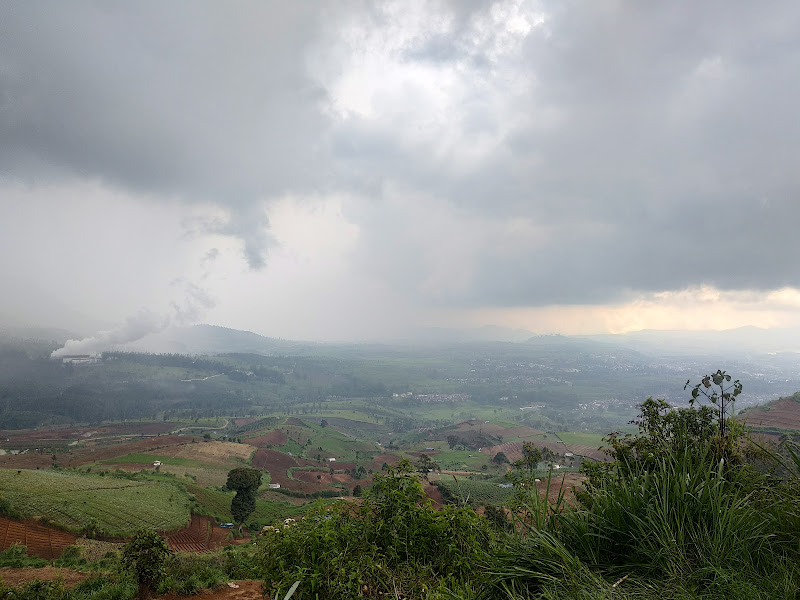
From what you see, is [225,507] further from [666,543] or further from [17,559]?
[666,543]

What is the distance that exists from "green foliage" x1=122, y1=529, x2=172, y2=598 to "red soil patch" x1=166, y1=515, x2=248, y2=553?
18.3 m

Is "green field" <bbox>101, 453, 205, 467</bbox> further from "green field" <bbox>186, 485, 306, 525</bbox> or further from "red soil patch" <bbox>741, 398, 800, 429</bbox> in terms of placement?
"red soil patch" <bbox>741, 398, 800, 429</bbox>

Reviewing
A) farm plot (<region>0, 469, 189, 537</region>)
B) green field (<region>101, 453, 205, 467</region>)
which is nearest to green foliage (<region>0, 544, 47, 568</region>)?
farm plot (<region>0, 469, 189, 537</region>)

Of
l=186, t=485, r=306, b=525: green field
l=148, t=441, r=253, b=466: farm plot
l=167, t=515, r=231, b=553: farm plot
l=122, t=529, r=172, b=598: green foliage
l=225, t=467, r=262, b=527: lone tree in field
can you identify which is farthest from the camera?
l=148, t=441, r=253, b=466: farm plot

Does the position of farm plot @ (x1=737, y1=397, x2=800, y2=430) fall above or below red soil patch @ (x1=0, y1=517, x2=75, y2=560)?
below

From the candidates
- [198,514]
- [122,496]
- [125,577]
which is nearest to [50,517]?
[122,496]

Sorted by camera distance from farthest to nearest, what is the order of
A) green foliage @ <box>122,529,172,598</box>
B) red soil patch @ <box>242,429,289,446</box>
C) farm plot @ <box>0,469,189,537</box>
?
1. red soil patch @ <box>242,429,289,446</box>
2. farm plot @ <box>0,469,189,537</box>
3. green foliage @ <box>122,529,172,598</box>

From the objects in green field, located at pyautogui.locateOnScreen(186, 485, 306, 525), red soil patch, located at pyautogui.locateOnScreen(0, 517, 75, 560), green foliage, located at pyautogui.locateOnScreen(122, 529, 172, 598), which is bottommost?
green field, located at pyautogui.locateOnScreen(186, 485, 306, 525)

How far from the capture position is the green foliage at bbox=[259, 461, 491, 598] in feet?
12.9

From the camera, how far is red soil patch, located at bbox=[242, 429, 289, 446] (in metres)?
98.6

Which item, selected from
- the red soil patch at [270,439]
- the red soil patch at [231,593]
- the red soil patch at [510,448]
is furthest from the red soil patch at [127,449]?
the red soil patch at [510,448]

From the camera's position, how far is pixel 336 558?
4.05 m

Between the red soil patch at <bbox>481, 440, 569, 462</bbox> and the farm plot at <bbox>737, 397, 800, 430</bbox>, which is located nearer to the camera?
the farm plot at <bbox>737, 397, 800, 430</bbox>

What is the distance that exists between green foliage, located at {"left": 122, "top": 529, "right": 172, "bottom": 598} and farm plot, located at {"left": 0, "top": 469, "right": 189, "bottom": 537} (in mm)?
23006
